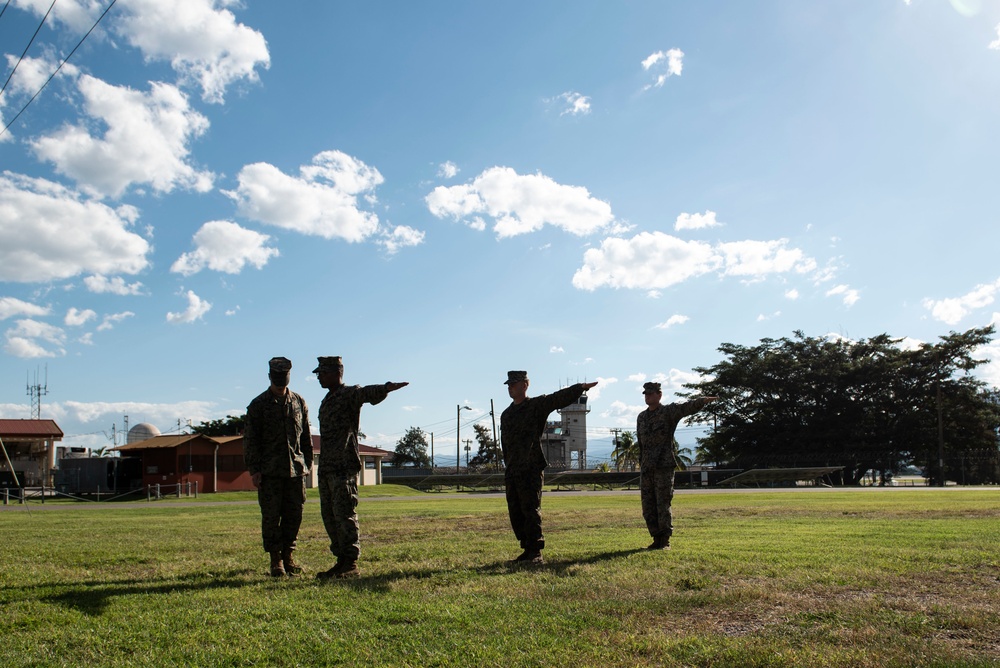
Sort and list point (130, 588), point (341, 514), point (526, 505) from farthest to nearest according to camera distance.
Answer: point (526, 505)
point (341, 514)
point (130, 588)

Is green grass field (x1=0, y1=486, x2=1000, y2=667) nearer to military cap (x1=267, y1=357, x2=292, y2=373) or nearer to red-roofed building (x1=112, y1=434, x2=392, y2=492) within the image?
military cap (x1=267, y1=357, x2=292, y2=373)

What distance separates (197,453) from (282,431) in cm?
3691

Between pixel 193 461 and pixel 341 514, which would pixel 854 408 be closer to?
pixel 193 461

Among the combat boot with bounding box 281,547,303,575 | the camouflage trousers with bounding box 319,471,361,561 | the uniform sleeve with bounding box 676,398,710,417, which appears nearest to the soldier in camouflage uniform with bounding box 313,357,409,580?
the camouflage trousers with bounding box 319,471,361,561

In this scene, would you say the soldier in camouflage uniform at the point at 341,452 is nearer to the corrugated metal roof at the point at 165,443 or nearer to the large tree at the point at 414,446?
the corrugated metal roof at the point at 165,443

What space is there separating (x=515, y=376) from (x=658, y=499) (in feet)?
6.99

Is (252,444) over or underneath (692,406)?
underneath

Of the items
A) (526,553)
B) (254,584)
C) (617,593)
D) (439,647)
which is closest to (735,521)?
(526,553)

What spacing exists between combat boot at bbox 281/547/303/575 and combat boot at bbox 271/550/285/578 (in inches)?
2.5

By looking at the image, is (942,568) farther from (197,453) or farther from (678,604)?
(197,453)

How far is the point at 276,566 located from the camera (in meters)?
6.73

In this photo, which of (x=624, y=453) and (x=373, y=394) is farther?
(x=624, y=453)

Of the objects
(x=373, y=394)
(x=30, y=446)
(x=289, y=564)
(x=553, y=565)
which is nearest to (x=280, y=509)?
(x=289, y=564)

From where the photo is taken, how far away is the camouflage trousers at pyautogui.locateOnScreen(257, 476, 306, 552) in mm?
6848
